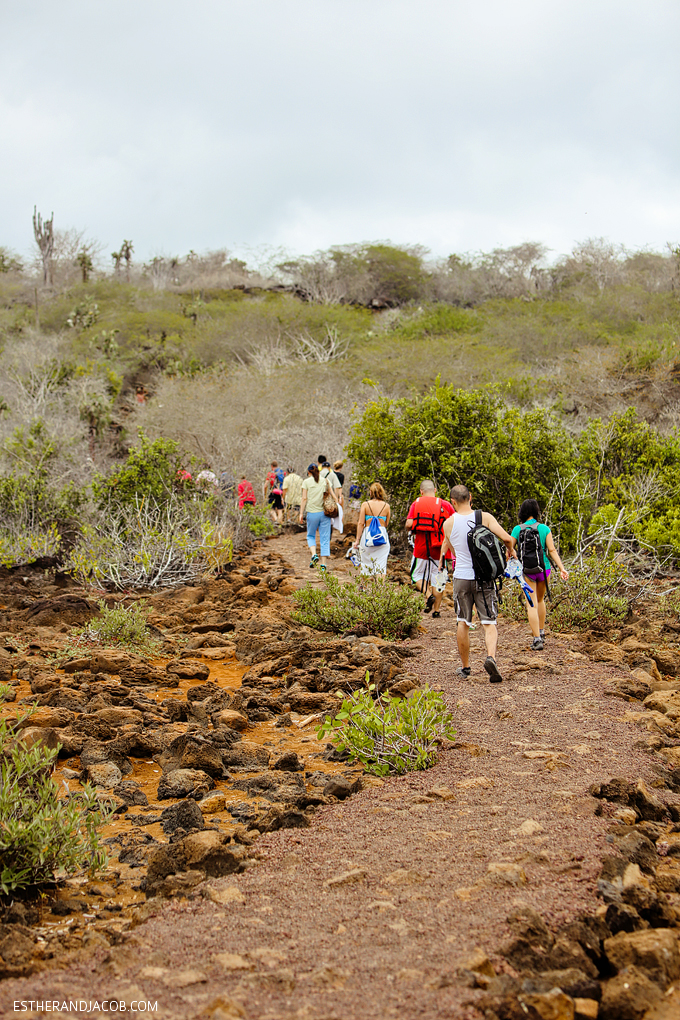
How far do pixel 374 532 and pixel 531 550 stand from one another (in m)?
2.57

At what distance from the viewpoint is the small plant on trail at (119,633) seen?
8234mm

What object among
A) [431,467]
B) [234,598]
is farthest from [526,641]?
[431,467]

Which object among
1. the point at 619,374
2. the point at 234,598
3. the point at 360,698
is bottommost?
the point at 234,598

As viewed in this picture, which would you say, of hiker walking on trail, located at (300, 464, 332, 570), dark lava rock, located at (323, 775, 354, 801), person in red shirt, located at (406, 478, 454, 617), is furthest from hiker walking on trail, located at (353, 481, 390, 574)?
dark lava rock, located at (323, 775, 354, 801)

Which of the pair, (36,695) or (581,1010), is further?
(36,695)

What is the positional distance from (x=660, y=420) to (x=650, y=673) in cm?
1609

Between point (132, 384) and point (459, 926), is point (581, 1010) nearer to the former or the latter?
point (459, 926)

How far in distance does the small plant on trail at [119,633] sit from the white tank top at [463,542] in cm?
338

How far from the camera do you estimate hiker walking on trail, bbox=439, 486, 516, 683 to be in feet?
21.5

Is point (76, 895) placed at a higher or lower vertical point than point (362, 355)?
lower

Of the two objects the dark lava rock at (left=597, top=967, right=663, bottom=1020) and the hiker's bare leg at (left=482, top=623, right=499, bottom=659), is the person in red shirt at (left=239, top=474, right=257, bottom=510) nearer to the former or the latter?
the hiker's bare leg at (left=482, top=623, right=499, bottom=659)

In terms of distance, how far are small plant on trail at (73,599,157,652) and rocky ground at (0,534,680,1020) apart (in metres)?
0.78

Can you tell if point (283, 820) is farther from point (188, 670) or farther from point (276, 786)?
point (188, 670)

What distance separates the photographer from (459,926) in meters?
2.88
